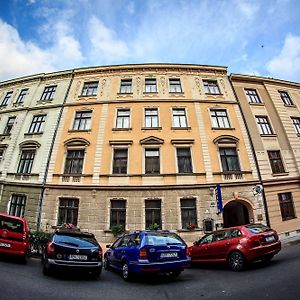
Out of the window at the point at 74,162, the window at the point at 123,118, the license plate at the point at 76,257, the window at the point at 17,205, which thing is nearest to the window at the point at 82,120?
the window at the point at 74,162

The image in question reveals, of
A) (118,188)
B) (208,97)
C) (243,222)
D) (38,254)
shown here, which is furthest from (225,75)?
(38,254)

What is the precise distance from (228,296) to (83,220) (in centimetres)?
1107

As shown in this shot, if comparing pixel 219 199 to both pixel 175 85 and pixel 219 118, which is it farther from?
pixel 175 85

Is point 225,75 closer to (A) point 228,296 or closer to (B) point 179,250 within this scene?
(B) point 179,250

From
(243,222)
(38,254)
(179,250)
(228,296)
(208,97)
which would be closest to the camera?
(228,296)

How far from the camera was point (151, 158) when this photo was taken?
15164 mm

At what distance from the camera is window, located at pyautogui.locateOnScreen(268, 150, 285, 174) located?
15.6 m

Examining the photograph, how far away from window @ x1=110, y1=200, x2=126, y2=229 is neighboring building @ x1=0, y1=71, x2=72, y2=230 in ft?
16.7

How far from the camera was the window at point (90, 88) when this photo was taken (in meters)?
18.7

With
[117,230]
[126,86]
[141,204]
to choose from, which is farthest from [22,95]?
[117,230]

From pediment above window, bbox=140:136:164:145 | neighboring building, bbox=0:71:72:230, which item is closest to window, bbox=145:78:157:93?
pediment above window, bbox=140:136:164:145

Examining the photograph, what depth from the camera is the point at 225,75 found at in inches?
765

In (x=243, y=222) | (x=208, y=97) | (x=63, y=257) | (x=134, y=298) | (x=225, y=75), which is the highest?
(x=225, y=75)

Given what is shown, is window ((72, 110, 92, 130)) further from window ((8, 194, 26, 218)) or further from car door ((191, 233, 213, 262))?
car door ((191, 233, 213, 262))
